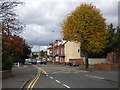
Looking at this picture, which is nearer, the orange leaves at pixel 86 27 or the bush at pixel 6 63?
the bush at pixel 6 63

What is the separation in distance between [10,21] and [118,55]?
82.7ft

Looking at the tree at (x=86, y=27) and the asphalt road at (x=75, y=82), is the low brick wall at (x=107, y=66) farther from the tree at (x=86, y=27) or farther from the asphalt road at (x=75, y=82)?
the asphalt road at (x=75, y=82)

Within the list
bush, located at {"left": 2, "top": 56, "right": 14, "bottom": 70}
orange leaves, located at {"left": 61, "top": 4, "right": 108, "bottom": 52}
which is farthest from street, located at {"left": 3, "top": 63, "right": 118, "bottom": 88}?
orange leaves, located at {"left": 61, "top": 4, "right": 108, "bottom": 52}

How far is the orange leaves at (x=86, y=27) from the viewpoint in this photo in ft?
110

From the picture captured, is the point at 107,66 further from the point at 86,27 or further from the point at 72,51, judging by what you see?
the point at 72,51

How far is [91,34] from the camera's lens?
3438 centimetres

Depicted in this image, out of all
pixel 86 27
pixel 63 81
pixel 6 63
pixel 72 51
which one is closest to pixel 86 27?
pixel 86 27

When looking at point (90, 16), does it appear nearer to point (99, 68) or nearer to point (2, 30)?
point (99, 68)

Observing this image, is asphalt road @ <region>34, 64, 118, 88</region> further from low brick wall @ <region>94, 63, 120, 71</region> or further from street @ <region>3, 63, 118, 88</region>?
low brick wall @ <region>94, 63, 120, 71</region>

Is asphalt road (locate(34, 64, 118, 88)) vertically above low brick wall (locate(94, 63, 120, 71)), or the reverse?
low brick wall (locate(94, 63, 120, 71))

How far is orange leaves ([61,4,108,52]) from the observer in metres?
33.7

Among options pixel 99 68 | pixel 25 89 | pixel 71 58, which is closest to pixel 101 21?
pixel 99 68

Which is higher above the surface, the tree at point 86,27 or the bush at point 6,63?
the tree at point 86,27

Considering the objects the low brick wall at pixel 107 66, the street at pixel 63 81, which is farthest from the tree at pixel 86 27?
the street at pixel 63 81
